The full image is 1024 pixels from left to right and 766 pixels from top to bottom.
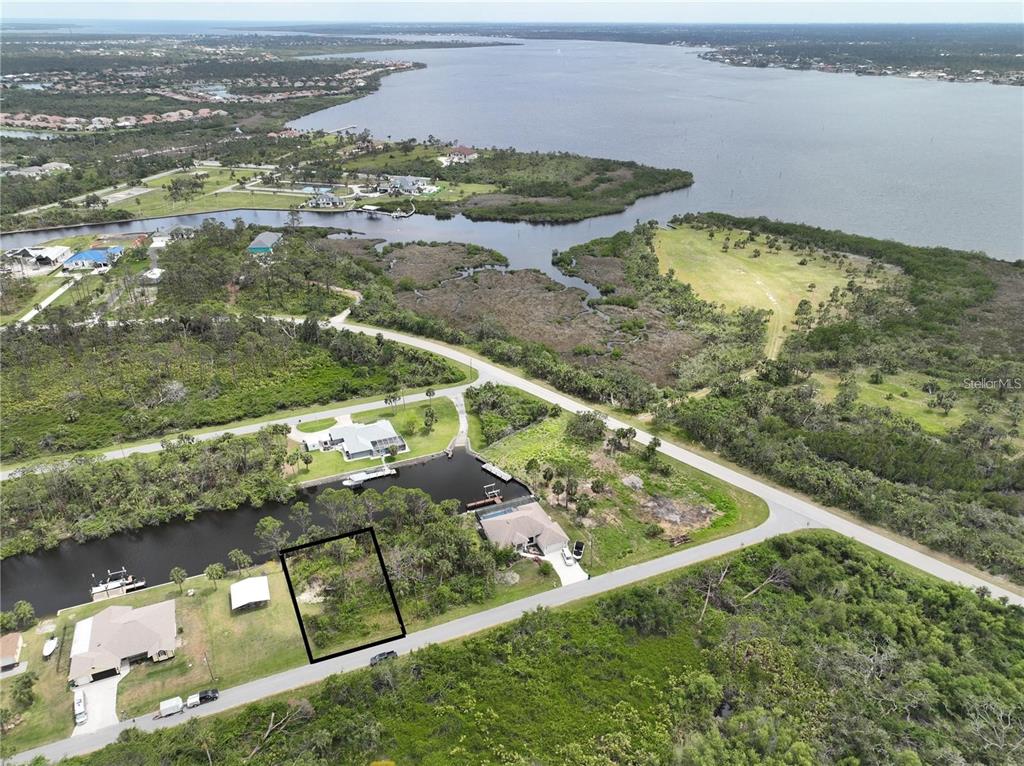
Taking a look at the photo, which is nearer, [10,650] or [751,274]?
[10,650]

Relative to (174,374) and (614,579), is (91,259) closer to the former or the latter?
(174,374)

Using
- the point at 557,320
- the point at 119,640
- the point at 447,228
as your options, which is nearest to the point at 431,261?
the point at 447,228

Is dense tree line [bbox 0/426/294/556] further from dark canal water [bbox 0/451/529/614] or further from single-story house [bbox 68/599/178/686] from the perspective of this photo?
single-story house [bbox 68/599/178/686]

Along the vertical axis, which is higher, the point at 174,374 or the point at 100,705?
the point at 174,374

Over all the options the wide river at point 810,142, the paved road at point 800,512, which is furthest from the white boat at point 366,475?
the wide river at point 810,142

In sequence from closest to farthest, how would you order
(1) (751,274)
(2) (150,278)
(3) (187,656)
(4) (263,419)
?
1. (3) (187,656)
2. (4) (263,419)
3. (2) (150,278)
4. (1) (751,274)

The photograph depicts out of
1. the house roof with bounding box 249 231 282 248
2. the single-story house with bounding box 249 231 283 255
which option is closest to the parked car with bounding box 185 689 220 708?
the single-story house with bounding box 249 231 283 255

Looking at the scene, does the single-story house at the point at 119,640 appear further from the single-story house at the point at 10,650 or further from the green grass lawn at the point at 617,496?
the green grass lawn at the point at 617,496
